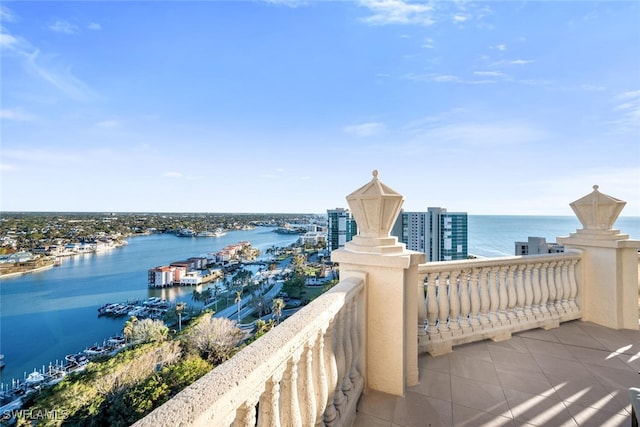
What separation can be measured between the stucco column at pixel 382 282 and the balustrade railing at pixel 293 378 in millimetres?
157

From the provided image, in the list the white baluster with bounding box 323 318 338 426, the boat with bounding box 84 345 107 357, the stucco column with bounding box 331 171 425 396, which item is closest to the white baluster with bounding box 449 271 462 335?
the stucco column with bounding box 331 171 425 396

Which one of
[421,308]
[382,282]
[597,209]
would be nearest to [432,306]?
[421,308]

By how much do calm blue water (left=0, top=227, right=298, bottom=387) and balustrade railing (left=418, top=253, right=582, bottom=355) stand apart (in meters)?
35.0

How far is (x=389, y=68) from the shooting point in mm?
6988

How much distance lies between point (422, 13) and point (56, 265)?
71722 mm

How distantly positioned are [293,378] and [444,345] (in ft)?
8.18

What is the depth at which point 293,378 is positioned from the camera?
1175 millimetres

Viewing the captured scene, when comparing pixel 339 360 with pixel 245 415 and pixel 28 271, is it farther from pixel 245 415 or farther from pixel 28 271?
pixel 28 271

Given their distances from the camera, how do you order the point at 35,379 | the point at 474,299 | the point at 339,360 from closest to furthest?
the point at 339,360, the point at 474,299, the point at 35,379

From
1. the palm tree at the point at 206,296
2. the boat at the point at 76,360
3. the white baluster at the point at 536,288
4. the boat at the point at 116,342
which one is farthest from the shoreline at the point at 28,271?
the white baluster at the point at 536,288

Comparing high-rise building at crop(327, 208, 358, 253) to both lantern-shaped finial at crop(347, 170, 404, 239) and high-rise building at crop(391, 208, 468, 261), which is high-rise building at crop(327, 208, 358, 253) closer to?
high-rise building at crop(391, 208, 468, 261)

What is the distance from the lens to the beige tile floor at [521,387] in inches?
80.1

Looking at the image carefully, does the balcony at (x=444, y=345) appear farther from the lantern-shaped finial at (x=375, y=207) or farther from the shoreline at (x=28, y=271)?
the shoreline at (x=28, y=271)

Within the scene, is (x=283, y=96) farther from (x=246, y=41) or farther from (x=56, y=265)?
(x=56, y=265)
